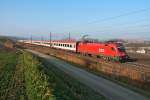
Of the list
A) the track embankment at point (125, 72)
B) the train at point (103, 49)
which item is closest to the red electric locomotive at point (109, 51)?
the train at point (103, 49)

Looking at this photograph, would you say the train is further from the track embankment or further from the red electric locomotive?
the track embankment

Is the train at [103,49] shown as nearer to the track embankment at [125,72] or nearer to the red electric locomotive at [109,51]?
the red electric locomotive at [109,51]

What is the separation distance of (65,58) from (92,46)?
648 centimetres

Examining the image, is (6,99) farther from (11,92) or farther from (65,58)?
(65,58)

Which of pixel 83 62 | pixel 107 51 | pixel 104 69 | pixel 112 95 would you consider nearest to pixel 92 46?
pixel 107 51

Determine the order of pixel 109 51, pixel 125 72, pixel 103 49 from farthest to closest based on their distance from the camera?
1. pixel 103 49
2. pixel 109 51
3. pixel 125 72

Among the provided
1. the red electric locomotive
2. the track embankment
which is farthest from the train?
the track embankment

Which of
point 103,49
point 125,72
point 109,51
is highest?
point 103,49

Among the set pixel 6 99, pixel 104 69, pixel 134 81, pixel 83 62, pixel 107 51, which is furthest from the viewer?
pixel 107 51

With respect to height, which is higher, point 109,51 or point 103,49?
point 103,49

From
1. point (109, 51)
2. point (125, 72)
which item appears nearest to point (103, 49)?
point (109, 51)

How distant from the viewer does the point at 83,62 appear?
48625 millimetres

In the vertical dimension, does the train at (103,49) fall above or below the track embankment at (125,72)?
above

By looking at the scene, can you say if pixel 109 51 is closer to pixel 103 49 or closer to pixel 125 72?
pixel 103 49
